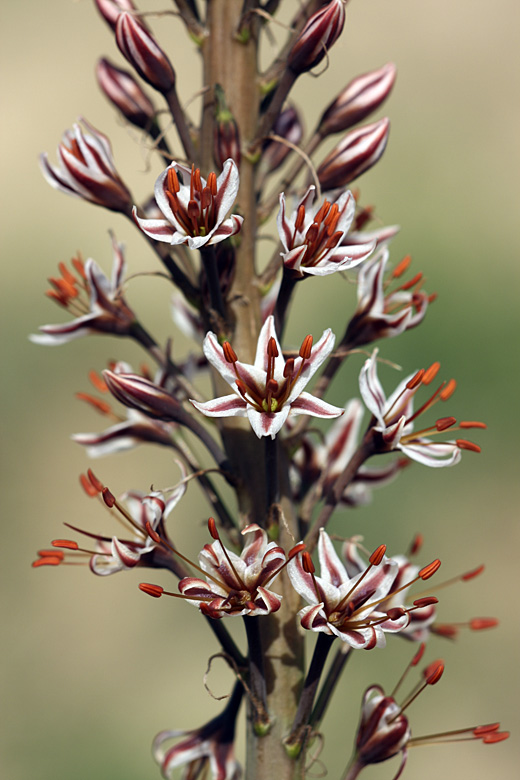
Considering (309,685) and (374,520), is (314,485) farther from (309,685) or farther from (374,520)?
(374,520)

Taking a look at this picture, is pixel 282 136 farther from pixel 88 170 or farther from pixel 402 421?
pixel 402 421

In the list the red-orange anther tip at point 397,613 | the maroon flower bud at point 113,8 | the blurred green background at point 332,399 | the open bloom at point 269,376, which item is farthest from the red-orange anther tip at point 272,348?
the blurred green background at point 332,399

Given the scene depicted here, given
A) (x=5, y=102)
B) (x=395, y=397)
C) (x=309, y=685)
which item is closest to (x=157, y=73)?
(x=395, y=397)

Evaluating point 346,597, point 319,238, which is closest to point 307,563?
point 346,597

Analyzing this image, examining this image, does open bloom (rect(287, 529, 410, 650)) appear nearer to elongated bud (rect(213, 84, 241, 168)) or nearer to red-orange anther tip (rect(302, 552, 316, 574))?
red-orange anther tip (rect(302, 552, 316, 574))

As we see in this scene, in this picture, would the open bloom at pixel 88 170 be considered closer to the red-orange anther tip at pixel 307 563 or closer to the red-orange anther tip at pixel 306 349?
the red-orange anther tip at pixel 306 349

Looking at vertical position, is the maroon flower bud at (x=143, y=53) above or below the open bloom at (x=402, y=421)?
above

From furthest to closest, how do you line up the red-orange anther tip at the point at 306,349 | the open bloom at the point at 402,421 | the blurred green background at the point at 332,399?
the blurred green background at the point at 332,399 → the open bloom at the point at 402,421 → the red-orange anther tip at the point at 306,349
